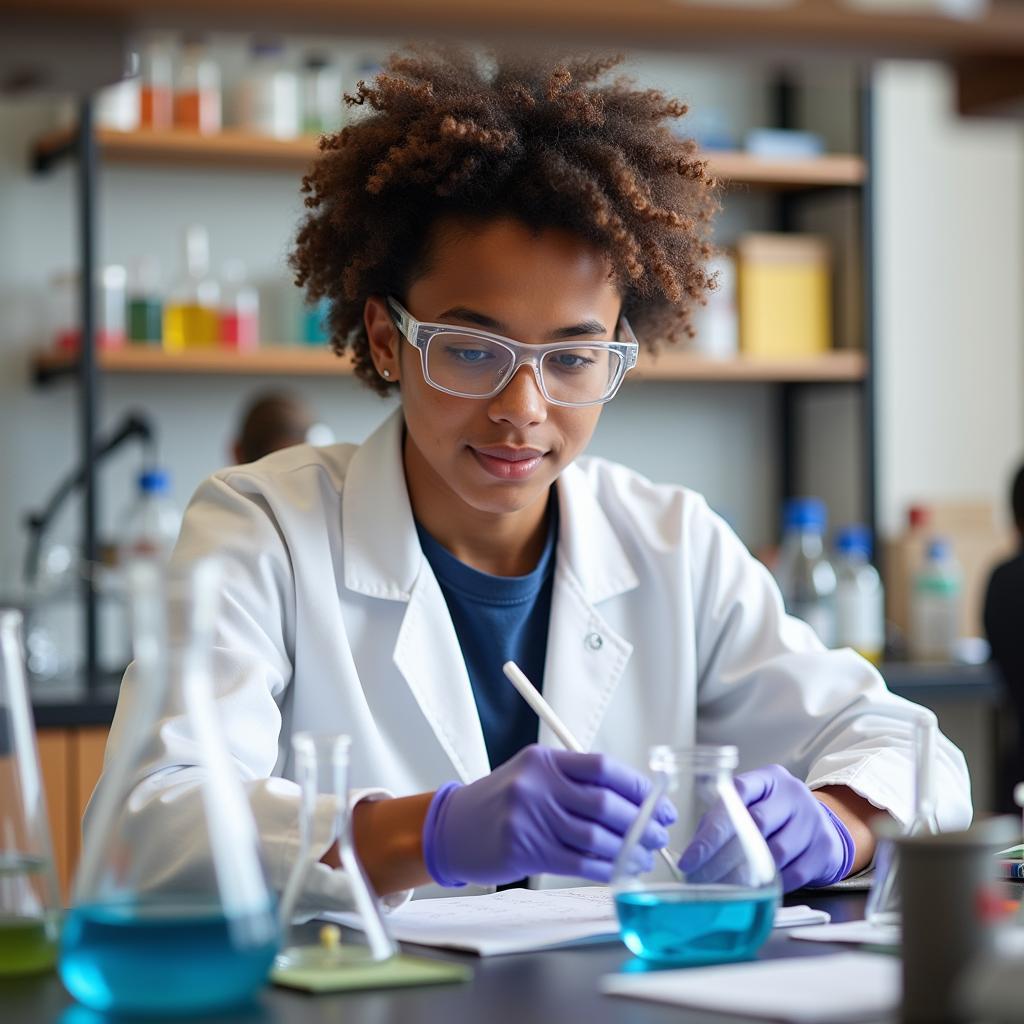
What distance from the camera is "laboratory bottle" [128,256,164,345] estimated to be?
347 cm

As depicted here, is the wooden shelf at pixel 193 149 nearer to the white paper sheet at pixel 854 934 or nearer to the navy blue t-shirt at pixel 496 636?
the navy blue t-shirt at pixel 496 636

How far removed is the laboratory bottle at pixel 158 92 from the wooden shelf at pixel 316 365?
49 cm

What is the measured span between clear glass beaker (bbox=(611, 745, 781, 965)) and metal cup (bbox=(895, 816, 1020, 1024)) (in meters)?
0.18

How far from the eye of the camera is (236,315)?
354 cm

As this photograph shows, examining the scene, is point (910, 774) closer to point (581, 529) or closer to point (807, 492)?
point (581, 529)

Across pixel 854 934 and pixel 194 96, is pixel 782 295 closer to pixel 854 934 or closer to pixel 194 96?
pixel 194 96

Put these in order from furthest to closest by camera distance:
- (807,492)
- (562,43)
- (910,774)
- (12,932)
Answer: (807,492) < (910,774) < (12,932) < (562,43)

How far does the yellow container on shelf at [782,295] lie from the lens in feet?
12.9

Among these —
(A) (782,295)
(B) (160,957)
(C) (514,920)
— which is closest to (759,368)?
(A) (782,295)

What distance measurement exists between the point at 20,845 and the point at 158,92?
2759mm

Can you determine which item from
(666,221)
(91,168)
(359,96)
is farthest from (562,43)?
(91,168)

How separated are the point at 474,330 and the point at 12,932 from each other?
0.75 meters

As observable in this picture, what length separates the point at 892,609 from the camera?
3.92m

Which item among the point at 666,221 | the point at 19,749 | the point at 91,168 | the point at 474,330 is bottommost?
the point at 19,749
